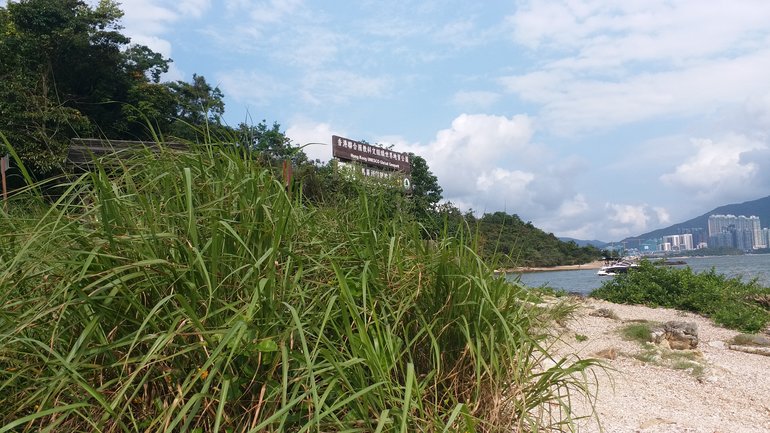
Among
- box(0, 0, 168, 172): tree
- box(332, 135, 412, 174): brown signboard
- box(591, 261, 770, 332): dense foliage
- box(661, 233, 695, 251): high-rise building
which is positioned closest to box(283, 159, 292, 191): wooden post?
box(332, 135, 412, 174): brown signboard

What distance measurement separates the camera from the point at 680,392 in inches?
156

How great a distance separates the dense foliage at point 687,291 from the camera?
9062mm

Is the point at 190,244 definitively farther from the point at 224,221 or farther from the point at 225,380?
the point at 225,380

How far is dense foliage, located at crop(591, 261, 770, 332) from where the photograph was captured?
9.06 meters

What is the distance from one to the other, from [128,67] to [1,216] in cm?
2285

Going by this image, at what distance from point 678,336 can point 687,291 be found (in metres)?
4.60

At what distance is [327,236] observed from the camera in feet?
6.97

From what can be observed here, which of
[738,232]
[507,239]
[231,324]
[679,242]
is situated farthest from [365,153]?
[738,232]

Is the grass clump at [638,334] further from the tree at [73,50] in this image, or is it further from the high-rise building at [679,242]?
the high-rise building at [679,242]

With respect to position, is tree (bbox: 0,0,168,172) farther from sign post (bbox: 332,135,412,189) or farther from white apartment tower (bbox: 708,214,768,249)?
white apartment tower (bbox: 708,214,768,249)

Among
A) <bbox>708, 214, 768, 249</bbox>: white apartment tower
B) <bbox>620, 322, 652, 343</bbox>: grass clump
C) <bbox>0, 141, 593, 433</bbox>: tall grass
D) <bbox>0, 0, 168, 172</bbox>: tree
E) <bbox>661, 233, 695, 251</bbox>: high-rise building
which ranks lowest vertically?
<bbox>620, 322, 652, 343</bbox>: grass clump

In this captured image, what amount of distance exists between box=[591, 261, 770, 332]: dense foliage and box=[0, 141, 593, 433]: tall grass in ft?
25.2

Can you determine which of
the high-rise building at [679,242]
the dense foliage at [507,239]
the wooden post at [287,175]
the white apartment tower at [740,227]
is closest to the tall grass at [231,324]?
the wooden post at [287,175]

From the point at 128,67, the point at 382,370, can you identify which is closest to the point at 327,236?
the point at 382,370
